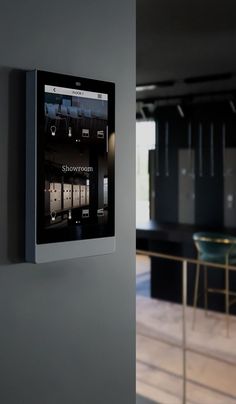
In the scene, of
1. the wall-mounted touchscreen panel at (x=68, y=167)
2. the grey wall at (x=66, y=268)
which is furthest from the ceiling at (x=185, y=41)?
the wall-mounted touchscreen panel at (x=68, y=167)

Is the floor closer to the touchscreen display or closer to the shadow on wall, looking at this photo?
the touchscreen display

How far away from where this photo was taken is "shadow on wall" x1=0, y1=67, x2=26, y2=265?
0.96 m

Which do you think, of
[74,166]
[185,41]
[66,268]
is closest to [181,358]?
[185,41]

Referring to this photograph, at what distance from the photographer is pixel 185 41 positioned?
12.4 ft

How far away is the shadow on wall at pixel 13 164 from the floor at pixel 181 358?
2.06 m

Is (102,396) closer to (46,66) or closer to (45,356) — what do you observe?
(45,356)

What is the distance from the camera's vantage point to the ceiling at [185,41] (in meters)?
2.98

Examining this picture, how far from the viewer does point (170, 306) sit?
17.9 ft

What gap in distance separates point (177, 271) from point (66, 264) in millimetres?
4655

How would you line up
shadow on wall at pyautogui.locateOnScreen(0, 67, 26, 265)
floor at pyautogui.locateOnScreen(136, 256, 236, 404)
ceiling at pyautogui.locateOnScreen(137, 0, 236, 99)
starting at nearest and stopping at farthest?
1. shadow on wall at pyautogui.locateOnScreen(0, 67, 26, 265)
2. ceiling at pyautogui.locateOnScreen(137, 0, 236, 99)
3. floor at pyautogui.locateOnScreen(136, 256, 236, 404)

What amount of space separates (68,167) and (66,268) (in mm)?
243

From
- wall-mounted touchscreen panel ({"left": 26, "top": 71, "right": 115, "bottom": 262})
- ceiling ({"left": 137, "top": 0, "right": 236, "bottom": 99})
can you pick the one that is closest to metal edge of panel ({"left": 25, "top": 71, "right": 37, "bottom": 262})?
wall-mounted touchscreen panel ({"left": 26, "top": 71, "right": 115, "bottom": 262})

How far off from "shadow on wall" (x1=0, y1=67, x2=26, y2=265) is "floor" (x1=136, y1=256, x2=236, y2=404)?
206 centimetres

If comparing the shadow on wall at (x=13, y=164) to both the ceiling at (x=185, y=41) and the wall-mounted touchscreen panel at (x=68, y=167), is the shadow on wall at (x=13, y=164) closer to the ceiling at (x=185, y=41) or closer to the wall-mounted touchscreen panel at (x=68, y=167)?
the wall-mounted touchscreen panel at (x=68, y=167)
